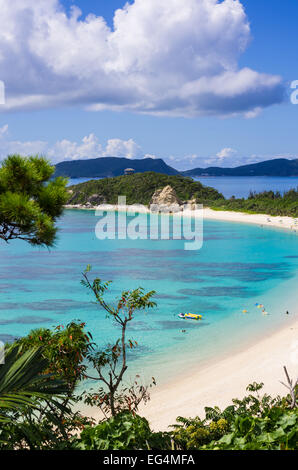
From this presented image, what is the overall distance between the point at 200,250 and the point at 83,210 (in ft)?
192

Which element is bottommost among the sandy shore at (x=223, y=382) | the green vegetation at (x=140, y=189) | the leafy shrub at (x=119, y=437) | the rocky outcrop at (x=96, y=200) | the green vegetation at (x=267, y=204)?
the sandy shore at (x=223, y=382)

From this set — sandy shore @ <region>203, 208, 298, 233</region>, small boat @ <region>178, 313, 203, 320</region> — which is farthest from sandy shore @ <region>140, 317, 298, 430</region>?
sandy shore @ <region>203, 208, 298, 233</region>

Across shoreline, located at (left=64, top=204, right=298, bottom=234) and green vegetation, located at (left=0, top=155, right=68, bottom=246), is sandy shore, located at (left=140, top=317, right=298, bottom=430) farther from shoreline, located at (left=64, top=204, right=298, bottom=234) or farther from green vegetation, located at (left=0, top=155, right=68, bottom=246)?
shoreline, located at (left=64, top=204, right=298, bottom=234)

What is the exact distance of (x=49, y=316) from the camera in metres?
21.2

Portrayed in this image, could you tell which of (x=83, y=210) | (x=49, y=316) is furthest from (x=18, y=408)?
(x=83, y=210)

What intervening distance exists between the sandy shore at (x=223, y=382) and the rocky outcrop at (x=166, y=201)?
7188 centimetres

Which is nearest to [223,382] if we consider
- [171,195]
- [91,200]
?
[171,195]

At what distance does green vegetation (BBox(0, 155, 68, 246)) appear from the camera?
4984mm

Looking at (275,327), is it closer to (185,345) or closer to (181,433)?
(185,345)

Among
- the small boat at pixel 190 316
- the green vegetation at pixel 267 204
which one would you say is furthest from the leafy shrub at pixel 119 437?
the green vegetation at pixel 267 204

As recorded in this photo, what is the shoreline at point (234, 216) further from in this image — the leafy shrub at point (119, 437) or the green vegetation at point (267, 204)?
the leafy shrub at point (119, 437)

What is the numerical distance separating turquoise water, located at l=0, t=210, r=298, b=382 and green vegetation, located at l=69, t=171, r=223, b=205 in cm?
4144

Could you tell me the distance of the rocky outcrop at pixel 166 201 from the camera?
287 feet

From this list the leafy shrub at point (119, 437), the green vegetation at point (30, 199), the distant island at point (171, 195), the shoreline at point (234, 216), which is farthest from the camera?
the distant island at point (171, 195)
